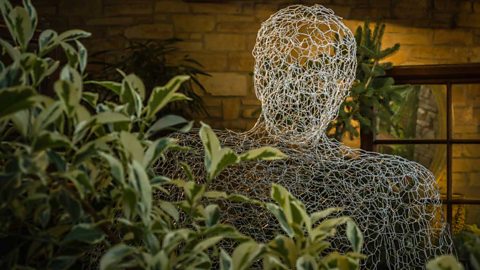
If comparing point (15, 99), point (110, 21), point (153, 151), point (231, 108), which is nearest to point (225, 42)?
point (231, 108)

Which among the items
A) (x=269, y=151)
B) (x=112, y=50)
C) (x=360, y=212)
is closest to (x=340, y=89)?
(x=360, y=212)

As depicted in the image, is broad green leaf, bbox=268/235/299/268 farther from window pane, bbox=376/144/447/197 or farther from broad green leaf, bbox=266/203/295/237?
window pane, bbox=376/144/447/197

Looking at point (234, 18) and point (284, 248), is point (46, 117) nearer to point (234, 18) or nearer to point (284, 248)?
point (284, 248)

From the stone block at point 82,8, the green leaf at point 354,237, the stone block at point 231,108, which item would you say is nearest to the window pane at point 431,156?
the stone block at point 231,108

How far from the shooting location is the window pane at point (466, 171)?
3779 millimetres

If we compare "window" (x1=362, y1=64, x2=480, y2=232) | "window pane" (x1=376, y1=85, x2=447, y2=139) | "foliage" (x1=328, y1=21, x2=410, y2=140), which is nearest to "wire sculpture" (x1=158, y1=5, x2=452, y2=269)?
"foliage" (x1=328, y1=21, x2=410, y2=140)

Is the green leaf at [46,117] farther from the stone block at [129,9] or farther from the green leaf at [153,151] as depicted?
the stone block at [129,9]

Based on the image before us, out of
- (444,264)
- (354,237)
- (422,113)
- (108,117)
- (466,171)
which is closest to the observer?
(444,264)

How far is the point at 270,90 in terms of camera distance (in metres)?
1.66

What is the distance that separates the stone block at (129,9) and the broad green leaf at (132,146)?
3364mm

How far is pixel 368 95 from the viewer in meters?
3.32

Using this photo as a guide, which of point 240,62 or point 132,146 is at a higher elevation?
point 132,146

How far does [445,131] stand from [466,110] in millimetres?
158

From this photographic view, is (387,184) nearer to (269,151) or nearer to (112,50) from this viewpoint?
(269,151)
